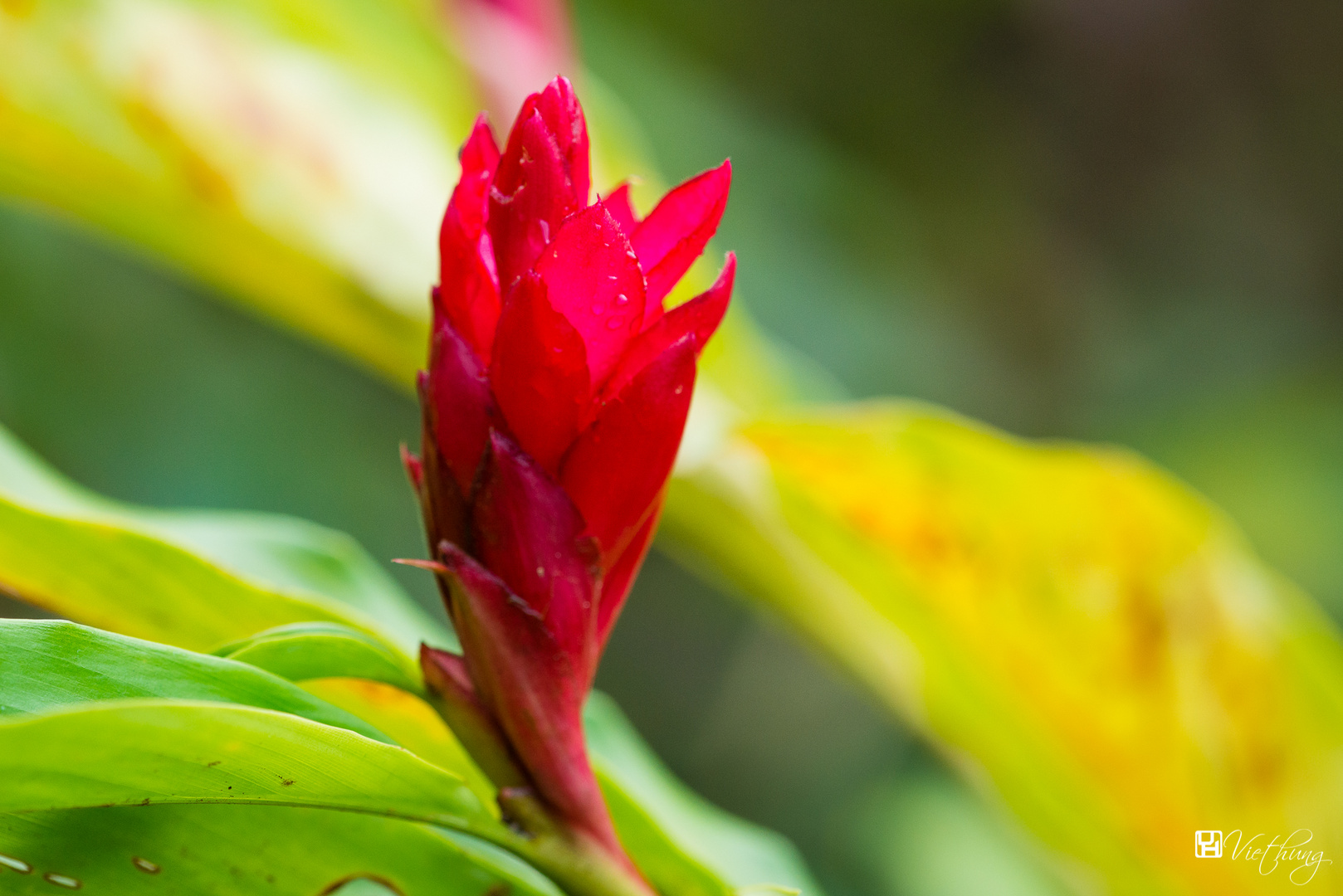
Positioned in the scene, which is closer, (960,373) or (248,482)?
(248,482)

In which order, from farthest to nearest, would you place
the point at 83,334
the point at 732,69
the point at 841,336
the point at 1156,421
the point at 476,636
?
the point at 732,69 → the point at 1156,421 → the point at 841,336 → the point at 83,334 → the point at 476,636

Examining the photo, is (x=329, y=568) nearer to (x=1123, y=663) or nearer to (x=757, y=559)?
(x=757, y=559)

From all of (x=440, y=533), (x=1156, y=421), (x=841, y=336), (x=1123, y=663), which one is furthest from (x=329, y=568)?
(x=1156, y=421)

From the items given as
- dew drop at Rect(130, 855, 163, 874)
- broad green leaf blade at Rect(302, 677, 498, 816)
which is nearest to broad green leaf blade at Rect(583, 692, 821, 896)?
broad green leaf blade at Rect(302, 677, 498, 816)

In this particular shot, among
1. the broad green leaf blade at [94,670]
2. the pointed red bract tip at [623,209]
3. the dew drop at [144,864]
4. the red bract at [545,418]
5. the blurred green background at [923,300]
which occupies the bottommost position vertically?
the dew drop at [144,864]

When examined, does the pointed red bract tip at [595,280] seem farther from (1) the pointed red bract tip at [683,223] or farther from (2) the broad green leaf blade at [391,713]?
(2) the broad green leaf blade at [391,713]
